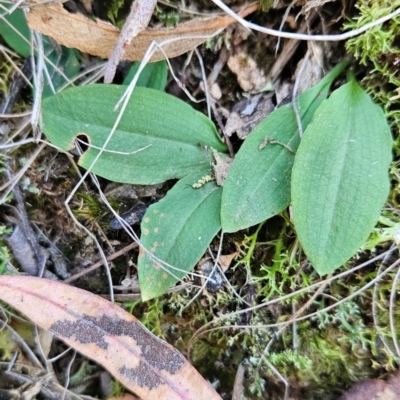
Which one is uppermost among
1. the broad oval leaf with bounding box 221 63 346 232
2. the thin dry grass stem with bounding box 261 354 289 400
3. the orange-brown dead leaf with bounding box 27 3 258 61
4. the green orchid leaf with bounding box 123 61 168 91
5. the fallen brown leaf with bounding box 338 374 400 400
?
the orange-brown dead leaf with bounding box 27 3 258 61

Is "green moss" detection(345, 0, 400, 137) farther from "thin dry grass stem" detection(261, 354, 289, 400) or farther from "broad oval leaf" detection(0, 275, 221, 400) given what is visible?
"broad oval leaf" detection(0, 275, 221, 400)

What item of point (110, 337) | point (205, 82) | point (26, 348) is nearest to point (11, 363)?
point (26, 348)

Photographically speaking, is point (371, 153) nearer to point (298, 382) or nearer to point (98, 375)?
point (298, 382)

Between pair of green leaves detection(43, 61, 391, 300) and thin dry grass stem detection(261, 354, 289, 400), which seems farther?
thin dry grass stem detection(261, 354, 289, 400)

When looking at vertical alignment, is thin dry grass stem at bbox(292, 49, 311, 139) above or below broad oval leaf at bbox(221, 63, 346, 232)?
above

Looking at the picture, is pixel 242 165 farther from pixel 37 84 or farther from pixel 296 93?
pixel 37 84

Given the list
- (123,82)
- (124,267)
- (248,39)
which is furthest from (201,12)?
(124,267)

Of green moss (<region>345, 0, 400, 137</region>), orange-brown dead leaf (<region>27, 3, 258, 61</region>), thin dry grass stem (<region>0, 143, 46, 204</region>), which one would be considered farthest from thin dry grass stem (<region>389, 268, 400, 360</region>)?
thin dry grass stem (<region>0, 143, 46, 204</region>)
